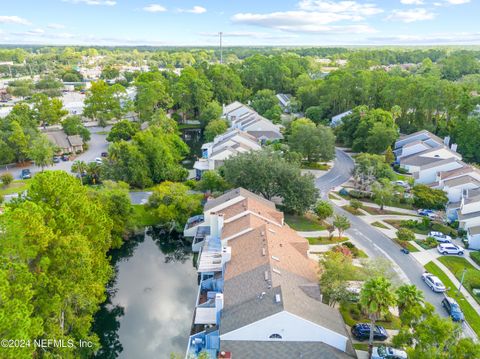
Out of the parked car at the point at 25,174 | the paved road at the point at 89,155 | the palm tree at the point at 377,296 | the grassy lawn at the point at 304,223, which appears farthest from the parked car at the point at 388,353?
the parked car at the point at 25,174

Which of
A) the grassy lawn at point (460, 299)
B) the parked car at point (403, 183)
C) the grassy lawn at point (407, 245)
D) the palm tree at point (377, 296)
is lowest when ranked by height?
the grassy lawn at point (460, 299)

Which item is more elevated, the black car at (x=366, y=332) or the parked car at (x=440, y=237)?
the parked car at (x=440, y=237)

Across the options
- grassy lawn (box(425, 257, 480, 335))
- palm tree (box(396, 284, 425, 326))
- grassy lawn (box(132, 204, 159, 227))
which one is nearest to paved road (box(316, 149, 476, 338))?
grassy lawn (box(425, 257, 480, 335))

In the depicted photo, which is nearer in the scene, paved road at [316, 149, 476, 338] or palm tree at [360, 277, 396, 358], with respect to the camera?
palm tree at [360, 277, 396, 358]

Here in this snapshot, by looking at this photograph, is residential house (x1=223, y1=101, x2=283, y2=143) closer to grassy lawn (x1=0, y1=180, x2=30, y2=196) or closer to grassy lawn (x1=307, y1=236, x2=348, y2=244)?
grassy lawn (x1=307, y1=236, x2=348, y2=244)

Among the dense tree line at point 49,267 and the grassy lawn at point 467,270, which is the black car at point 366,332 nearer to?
the grassy lawn at point 467,270

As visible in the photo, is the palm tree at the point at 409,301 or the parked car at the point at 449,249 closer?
the palm tree at the point at 409,301

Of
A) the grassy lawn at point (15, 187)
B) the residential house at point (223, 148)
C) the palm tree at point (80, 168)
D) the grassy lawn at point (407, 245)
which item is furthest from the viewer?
the residential house at point (223, 148)
